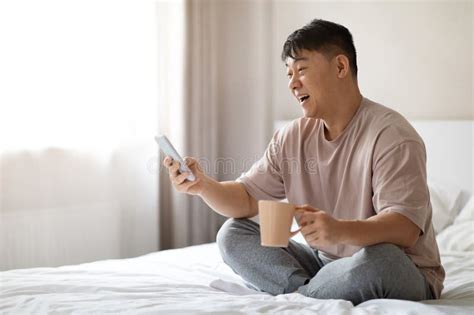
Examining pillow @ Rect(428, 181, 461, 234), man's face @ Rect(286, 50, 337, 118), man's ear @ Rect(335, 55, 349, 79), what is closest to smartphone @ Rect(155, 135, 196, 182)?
man's face @ Rect(286, 50, 337, 118)

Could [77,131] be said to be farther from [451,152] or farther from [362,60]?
[451,152]

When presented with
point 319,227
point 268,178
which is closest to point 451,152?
point 268,178

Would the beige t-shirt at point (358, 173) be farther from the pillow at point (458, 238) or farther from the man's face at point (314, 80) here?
the pillow at point (458, 238)

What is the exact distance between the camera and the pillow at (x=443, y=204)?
240 centimetres

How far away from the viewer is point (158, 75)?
3066 millimetres

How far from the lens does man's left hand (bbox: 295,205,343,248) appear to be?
1.37 meters

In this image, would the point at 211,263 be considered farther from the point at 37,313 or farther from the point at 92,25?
the point at 92,25

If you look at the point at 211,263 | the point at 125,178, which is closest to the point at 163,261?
the point at 211,263

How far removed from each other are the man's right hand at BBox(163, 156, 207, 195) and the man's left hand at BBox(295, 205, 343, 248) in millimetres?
402

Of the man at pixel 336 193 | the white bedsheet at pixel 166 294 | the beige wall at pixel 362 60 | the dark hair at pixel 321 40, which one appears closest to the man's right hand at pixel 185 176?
the man at pixel 336 193

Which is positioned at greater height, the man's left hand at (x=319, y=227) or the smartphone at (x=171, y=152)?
the smartphone at (x=171, y=152)

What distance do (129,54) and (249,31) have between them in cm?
66

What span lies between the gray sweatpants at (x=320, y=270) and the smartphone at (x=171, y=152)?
18cm

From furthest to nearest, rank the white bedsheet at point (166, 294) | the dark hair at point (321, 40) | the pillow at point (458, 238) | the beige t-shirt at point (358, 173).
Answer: the pillow at point (458, 238) < the dark hair at point (321, 40) < the beige t-shirt at point (358, 173) < the white bedsheet at point (166, 294)
